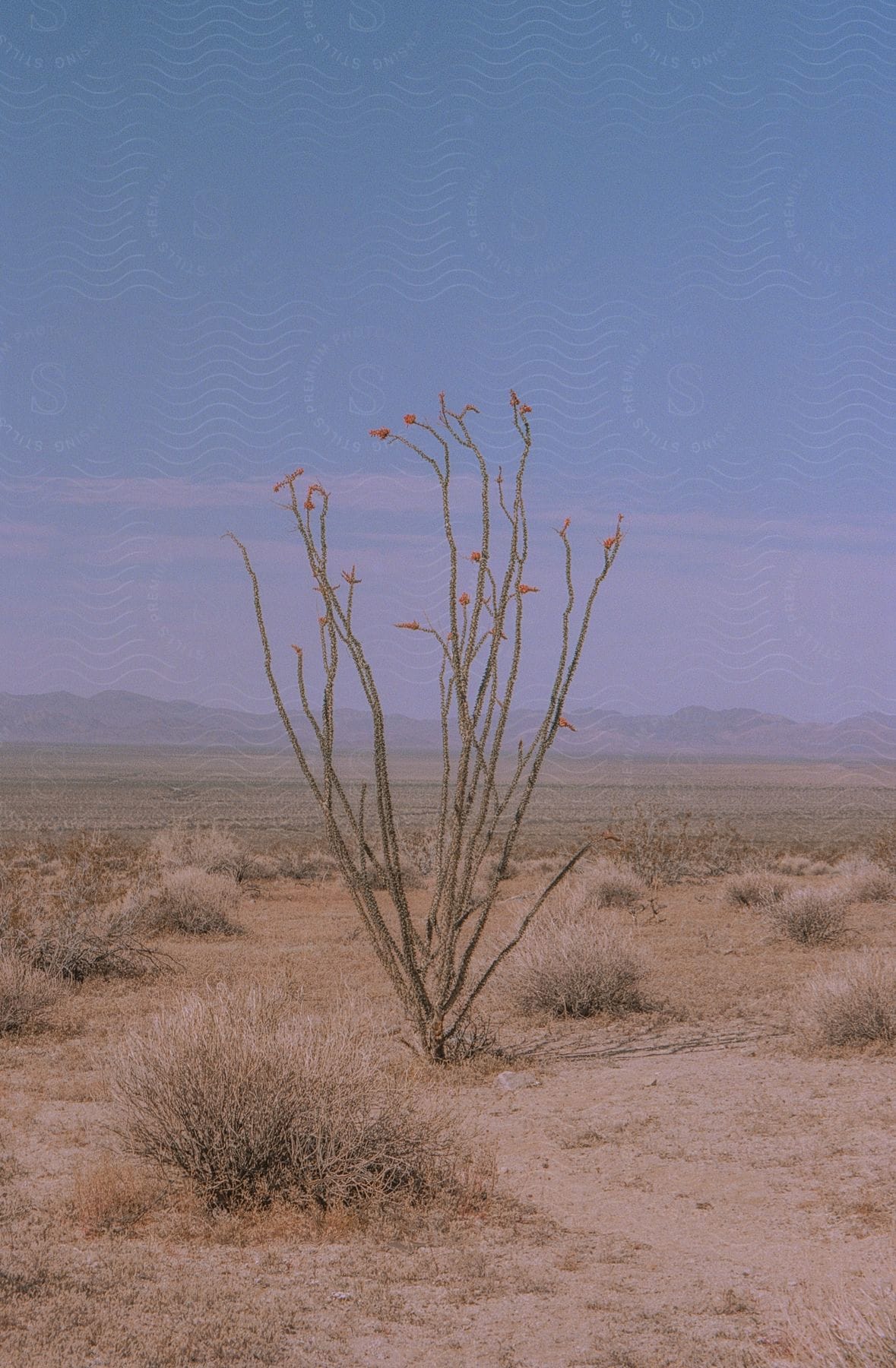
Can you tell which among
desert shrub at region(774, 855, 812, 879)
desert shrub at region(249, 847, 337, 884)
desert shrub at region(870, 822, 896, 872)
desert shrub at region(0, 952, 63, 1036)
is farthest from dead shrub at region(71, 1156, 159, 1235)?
desert shrub at region(774, 855, 812, 879)

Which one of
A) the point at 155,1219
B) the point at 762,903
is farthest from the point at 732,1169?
the point at 762,903

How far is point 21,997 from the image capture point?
1057 centimetres

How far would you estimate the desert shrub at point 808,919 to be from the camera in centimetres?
1558

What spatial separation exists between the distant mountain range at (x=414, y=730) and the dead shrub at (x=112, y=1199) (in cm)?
11458

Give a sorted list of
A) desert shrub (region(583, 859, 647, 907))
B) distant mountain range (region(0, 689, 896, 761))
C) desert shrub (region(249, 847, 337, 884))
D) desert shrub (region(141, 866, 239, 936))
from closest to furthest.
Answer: desert shrub (region(141, 866, 239, 936))
desert shrub (region(583, 859, 647, 907))
desert shrub (region(249, 847, 337, 884))
distant mountain range (region(0, 689, 896, 761))

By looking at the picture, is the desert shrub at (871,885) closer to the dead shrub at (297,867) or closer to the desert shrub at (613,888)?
the desert shrub at (613,888)

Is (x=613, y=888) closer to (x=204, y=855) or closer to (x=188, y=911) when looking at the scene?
(x=188, y=911)

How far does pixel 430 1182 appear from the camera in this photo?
20.6ft

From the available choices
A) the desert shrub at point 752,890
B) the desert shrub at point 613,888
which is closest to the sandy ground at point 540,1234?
the desert shrub at point 752,890

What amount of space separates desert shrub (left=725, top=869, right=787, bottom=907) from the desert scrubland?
122 inches

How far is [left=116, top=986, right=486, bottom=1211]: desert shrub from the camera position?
19.9ft

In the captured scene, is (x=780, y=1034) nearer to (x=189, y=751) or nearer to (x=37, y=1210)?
(x=37, y=1210)

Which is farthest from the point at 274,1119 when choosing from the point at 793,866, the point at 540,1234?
the point at 793,866

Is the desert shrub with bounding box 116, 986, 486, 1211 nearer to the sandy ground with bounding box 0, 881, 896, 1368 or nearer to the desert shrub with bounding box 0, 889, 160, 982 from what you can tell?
the sandy ground with bounding box 0, 881, 896, 1368
